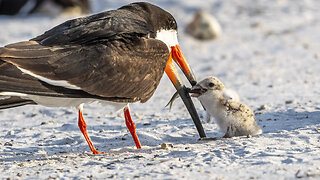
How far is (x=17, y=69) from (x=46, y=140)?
1.40 meters

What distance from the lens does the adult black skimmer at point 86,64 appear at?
4859mm

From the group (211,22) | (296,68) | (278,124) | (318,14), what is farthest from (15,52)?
(318,14)

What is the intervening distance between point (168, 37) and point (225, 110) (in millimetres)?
1013

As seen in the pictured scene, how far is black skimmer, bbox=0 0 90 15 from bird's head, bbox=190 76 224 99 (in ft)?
29.4

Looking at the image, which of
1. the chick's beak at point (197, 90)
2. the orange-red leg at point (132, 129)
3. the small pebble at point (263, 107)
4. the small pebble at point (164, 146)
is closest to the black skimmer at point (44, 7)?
the small pebble at point (263, 107)

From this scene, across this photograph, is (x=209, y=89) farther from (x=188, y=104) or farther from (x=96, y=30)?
(x=96, y=30)

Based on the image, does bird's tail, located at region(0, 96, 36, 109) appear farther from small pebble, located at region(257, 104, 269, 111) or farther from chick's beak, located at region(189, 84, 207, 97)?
small pebble, located at region(257, 104, 269, 111)

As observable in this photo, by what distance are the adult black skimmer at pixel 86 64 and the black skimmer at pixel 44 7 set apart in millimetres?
9130

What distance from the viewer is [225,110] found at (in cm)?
594

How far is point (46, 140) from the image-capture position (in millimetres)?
6023

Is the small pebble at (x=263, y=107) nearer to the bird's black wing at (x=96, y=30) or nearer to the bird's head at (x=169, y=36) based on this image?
the bird's head at (x=169, y=36)

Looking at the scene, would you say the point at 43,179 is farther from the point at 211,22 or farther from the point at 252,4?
the point at 252,4

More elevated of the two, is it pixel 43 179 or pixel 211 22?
pixel 211 22

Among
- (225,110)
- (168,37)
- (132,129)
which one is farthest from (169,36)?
(132,129)
